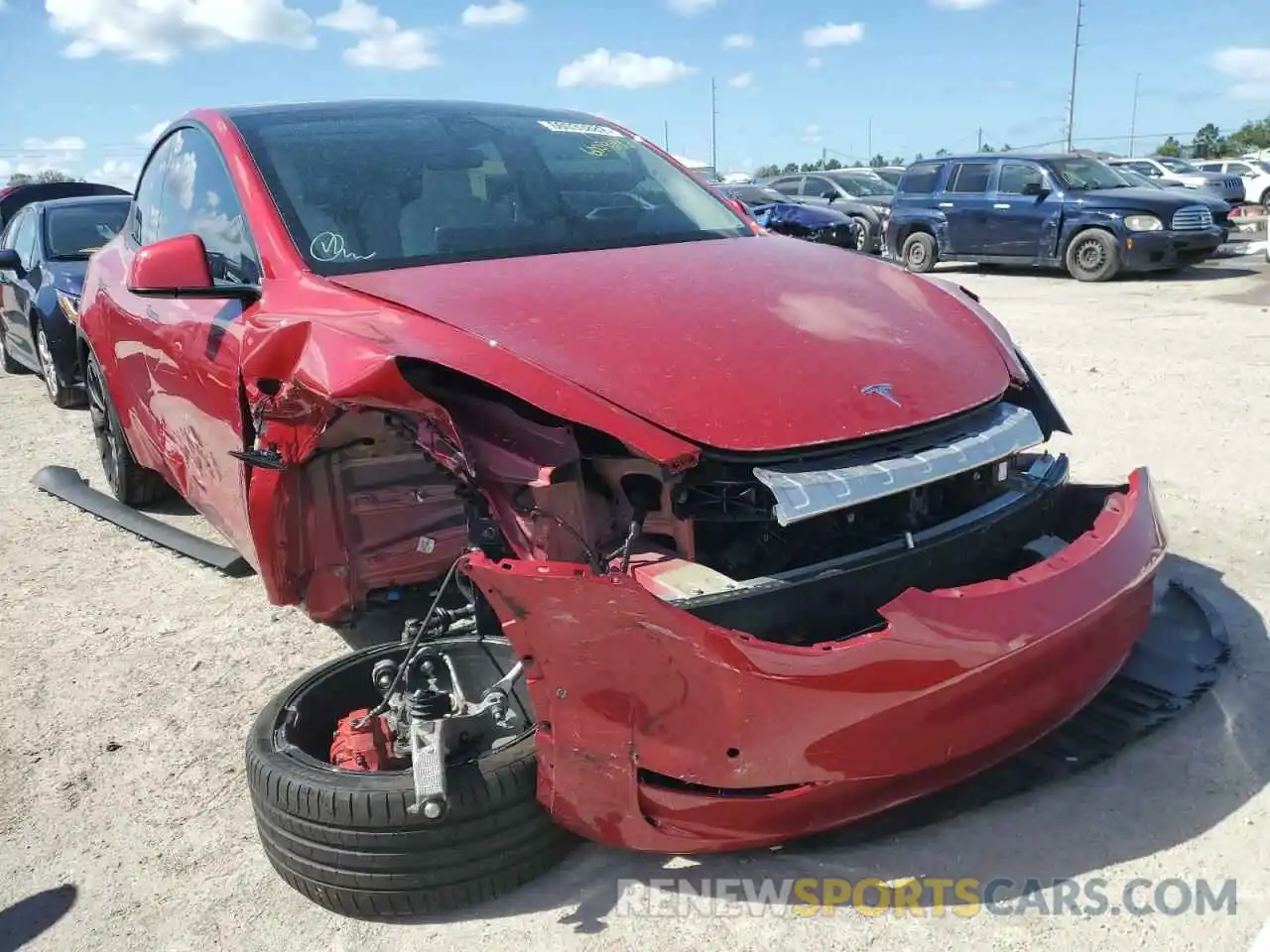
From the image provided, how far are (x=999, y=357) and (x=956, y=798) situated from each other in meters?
1.19

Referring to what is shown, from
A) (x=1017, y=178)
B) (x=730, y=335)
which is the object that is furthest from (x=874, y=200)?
(x=730, y=335)

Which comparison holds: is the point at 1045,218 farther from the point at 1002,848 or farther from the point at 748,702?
the point at 748,702

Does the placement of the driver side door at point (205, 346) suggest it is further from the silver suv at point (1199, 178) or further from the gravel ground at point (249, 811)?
the silver suv at point (1199, 178)

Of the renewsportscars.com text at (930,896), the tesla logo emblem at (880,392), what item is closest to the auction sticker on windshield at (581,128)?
the tesla logo emblem at (880,392)

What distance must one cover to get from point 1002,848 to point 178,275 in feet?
8.55

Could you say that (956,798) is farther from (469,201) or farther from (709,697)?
(469,201)

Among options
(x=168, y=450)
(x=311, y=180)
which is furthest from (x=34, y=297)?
(x=311, y=180)

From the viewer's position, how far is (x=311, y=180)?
125 inches

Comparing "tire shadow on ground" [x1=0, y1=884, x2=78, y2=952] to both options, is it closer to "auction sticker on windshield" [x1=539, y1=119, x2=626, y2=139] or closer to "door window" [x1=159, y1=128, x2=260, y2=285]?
"door window" [x1=159, y1=128, x2=260, y2=285]

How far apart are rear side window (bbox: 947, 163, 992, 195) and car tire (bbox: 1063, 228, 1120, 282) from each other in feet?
5.24

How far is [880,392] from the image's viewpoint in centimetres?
250

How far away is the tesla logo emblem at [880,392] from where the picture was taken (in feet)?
8.15

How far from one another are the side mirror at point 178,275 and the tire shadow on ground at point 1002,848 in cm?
179

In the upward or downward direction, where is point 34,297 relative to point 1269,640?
upward
